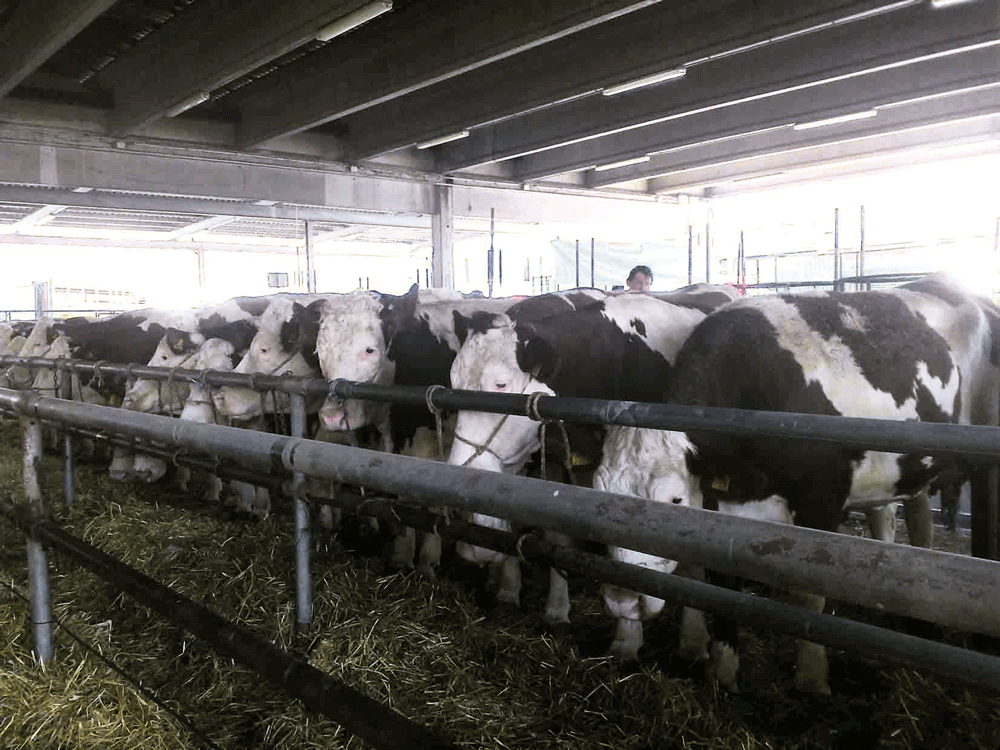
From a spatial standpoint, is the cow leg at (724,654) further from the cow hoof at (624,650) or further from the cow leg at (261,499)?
the cow leg at (261,499)

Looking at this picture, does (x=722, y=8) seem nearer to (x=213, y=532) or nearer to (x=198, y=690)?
(x=213, y=532)

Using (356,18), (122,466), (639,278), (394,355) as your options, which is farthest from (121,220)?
(394,355)

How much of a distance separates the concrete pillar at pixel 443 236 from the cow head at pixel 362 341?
7289mm

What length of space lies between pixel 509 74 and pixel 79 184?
5498mm

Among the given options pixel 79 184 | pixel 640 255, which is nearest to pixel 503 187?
pixel 640 255

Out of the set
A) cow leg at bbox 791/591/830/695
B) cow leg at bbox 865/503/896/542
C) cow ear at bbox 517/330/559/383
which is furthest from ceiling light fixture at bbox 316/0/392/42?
cow leg at bbox 791/591/830/695

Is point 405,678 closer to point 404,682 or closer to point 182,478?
point 404,682

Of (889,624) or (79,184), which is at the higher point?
(79,184)

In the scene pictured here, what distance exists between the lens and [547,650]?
2998mm

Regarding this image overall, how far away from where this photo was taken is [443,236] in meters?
12.6

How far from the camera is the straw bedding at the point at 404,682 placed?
2.31 m

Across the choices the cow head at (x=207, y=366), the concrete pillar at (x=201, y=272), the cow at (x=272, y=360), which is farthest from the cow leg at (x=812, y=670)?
the concrete pillar at (x=201, y=272)

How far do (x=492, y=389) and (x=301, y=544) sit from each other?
1385 mm

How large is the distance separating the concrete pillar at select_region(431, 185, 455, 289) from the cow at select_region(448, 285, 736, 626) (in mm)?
8242
